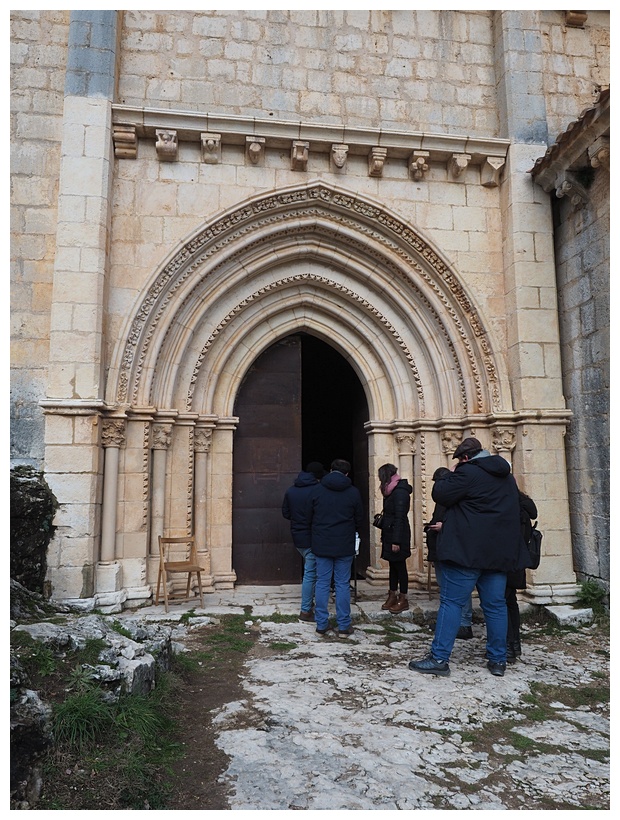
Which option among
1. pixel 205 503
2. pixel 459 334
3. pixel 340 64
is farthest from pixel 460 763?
pixel 340 64

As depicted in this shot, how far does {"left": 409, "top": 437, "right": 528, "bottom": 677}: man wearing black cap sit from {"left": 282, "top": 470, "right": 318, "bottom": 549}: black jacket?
5.82 feet

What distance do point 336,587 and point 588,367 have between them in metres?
3.53

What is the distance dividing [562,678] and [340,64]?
22.4 feet

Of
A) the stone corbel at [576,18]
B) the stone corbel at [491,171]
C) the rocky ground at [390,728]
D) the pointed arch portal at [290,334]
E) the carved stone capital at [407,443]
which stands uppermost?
the stone corbel at [576,18]

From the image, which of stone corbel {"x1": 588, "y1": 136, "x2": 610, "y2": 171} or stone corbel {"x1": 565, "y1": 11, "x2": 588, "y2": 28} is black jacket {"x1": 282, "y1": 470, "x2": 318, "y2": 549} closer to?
stone corbel {"x1": 588, "y1": 136, "x2": 610, "y2": 171}

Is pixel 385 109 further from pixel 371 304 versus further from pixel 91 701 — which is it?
pixel 91 701

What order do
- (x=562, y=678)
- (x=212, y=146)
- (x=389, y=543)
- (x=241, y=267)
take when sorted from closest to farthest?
1. (x=562, y=678)
2. (x=389, y=543)
3. (x=212, y=146)
4. (x=241, y=267)

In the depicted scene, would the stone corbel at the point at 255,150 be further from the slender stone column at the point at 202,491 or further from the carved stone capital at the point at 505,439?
the carved stone capital at the point at 505,439

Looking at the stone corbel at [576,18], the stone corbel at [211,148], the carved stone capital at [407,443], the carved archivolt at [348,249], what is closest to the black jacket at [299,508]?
the carved stone capital at [407,443]

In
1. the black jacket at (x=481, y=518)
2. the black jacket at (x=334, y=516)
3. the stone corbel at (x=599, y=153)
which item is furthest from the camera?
the stone corbel at (x=599, y=153)

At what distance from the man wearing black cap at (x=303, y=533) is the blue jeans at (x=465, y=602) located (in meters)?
1.55

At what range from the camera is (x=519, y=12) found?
21.9ft

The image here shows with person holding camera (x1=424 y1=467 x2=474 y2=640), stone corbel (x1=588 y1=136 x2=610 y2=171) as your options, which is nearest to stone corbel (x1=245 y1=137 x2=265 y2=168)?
stone corbel (x1=588 y1=136 x2=610 y2=171)

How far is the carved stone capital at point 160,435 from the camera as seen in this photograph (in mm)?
6070
